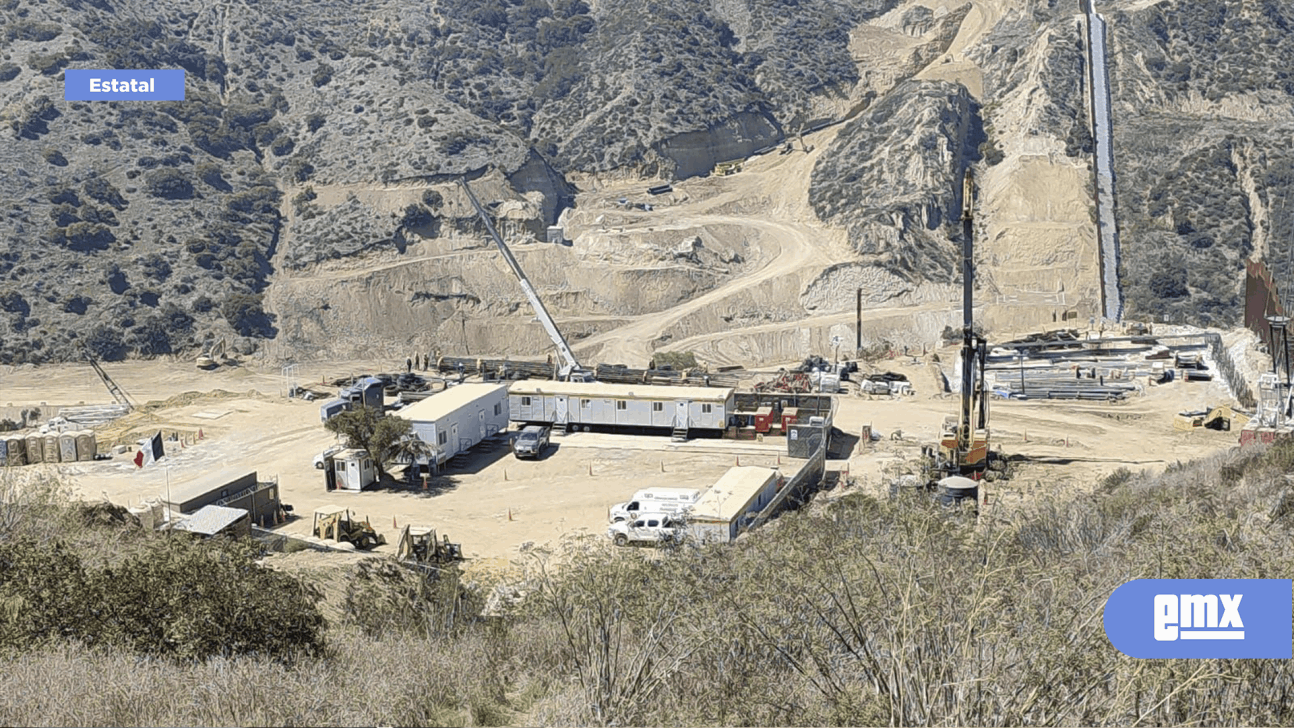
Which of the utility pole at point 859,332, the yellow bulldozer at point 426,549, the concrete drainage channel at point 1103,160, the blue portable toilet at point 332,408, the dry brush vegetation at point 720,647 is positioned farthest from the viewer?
the concrete drainage channel at point 1103,160

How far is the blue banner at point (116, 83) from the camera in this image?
289ft

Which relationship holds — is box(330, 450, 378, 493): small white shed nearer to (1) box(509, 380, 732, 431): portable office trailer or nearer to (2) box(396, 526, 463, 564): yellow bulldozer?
(2) box(396, 526, 463, 564): yellow bulldozer

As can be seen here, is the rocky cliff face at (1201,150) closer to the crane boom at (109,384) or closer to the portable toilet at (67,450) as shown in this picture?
the crane boom at (109,384)

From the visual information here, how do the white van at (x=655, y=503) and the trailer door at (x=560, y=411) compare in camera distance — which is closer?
the white van at (x=655, y=503)

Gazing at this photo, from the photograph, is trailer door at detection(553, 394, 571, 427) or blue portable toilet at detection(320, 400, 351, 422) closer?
trailer door at detection(553, 394, 571, 427)

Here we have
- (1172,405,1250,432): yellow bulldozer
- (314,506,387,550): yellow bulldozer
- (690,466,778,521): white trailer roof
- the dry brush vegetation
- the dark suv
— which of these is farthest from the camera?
(1172,405,1250,432): yellow bulldozer

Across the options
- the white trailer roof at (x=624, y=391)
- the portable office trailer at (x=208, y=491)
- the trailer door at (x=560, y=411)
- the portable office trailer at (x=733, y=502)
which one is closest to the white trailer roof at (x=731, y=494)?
the portable office trailer at (x=733, y=502)

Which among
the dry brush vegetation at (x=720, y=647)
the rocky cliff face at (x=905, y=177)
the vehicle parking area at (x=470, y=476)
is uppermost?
the rocky cliff face at (x=905, y=177)

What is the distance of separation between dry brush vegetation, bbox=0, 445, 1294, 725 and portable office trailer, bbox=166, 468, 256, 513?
1636 centimetres

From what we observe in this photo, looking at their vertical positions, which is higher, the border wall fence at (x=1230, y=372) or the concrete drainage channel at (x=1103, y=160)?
the concrete drainage channel at (x=1103, y=160)

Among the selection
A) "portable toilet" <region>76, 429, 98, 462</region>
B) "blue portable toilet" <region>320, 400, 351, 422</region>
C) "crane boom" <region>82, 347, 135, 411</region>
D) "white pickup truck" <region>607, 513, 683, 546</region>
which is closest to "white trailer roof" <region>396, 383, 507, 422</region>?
"blue portable toilet" <region>320, 400, 351, 422</region>

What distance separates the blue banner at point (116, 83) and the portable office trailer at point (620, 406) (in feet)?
151

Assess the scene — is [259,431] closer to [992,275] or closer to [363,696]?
[363,696]

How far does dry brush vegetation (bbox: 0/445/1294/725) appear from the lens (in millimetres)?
13328
